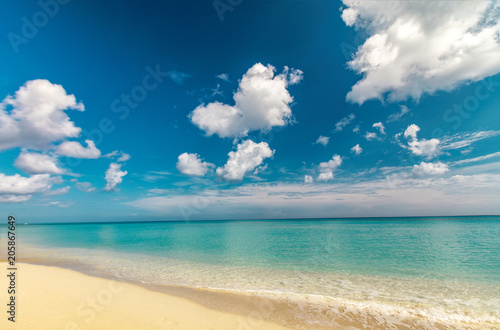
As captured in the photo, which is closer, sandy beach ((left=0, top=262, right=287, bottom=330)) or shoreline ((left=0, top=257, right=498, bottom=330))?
sandy beach ((left=0, top=262, right=287, bottom=330))

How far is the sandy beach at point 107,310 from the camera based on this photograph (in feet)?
23.0

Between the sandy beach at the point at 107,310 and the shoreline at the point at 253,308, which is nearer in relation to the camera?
the sandy beach at the point at 107,310

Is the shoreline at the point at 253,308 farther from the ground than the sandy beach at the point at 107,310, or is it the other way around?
the sandy beach at the point at 107,310

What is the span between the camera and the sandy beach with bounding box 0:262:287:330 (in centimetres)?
700

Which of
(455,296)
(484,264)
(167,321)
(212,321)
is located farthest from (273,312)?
(484,264)

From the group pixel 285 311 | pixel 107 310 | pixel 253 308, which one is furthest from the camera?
pixel 253 308

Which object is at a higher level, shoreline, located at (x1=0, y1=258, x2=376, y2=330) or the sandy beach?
the sandy beach

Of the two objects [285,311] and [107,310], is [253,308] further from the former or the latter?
[107,310]

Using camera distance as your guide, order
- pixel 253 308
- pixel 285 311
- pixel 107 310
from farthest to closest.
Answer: pixel 253 308, pixel 285 311, pixel 107 310

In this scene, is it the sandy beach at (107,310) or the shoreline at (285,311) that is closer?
the sandy beach at (107,310)

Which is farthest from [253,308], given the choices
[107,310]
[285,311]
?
[107,310]

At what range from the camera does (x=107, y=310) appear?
26.5ft

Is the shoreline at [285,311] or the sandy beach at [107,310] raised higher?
the sandy beach at [107,310]

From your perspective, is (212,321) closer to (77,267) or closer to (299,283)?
(299,283)
